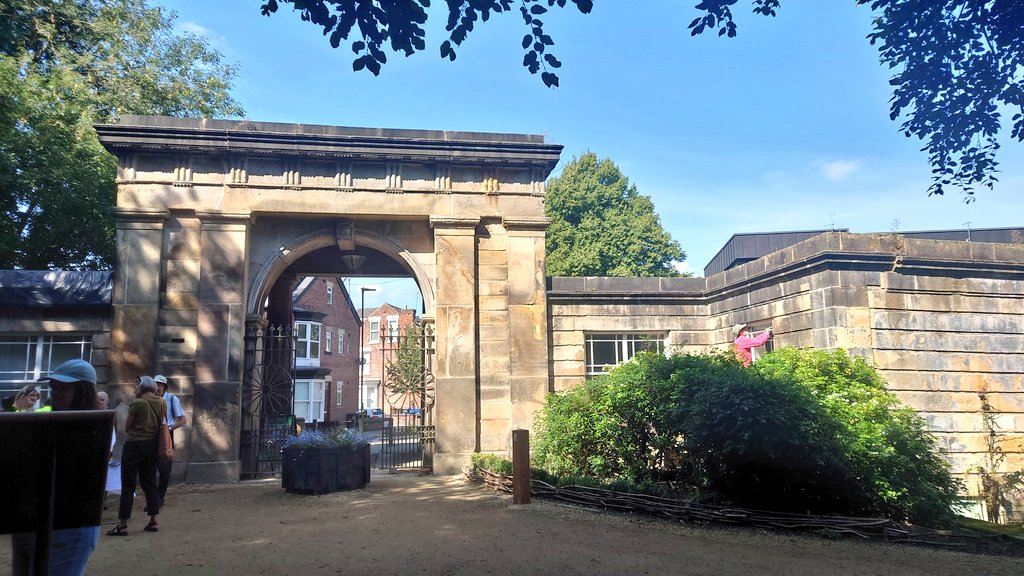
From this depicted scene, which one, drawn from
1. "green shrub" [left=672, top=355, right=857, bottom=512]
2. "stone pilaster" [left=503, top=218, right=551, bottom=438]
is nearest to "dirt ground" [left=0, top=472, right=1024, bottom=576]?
"green shrub" [left=672, top=355, right=857, bottom=512]

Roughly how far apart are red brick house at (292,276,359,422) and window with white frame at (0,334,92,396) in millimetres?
18155

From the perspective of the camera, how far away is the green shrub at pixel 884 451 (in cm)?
724

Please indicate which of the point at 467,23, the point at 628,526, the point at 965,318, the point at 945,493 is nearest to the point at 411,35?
the point at 467,23

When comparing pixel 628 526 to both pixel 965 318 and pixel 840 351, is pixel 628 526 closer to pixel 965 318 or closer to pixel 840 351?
pixel 840 351

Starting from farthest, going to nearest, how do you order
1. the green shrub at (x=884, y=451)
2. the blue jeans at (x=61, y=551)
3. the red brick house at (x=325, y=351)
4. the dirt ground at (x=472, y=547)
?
1. the red brick house at (x=325, y=351)
2. the green shrub at (x=884, y=451)
3. the dirt ground at (x=472, y=547)
4. the blue jeans at (x=61, y=551)

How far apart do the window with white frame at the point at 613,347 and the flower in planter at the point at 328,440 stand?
16.6 feet

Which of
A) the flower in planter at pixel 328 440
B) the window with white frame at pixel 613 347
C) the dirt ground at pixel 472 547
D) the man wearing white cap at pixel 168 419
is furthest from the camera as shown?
the window with white frame at pixel 613 347

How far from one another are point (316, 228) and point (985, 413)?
11.9 metres

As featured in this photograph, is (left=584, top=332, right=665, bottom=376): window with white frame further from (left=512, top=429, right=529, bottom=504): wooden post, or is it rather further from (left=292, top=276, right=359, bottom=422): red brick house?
(left=292, top=276, right=359, bottom=422): red brick house

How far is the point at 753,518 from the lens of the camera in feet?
22.8

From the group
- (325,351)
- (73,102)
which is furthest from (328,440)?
(325,351)

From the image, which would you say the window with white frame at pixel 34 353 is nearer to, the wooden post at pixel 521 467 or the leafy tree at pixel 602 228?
the wooden post at pixel 521 467

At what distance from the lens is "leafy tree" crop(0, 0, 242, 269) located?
573 inches

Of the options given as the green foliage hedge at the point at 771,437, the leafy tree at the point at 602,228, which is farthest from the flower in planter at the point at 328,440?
the leafy tree at the point at 602,228
